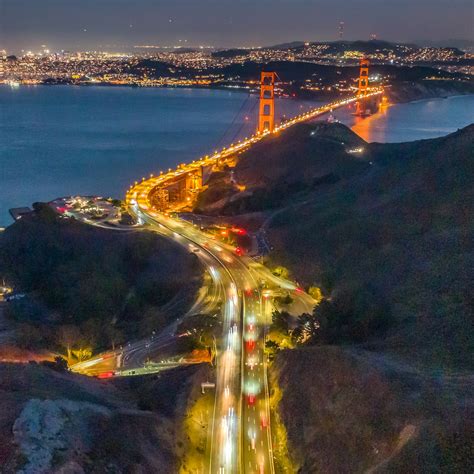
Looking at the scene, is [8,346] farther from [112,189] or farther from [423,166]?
[112,189]

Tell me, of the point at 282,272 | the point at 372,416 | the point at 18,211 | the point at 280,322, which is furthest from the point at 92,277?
the point at 18,211

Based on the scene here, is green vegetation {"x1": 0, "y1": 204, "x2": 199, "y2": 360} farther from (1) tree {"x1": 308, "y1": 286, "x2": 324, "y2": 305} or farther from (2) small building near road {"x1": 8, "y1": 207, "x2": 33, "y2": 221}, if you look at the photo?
(2) small building near road {"x1": 8, "y1": 207, "x2": 33, "y2": 221}

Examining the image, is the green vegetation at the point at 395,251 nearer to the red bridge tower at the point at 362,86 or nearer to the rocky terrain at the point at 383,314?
the rocky terrain at the point at 383,314

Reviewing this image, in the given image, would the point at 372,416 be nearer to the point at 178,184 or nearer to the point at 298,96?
the point at 178,184

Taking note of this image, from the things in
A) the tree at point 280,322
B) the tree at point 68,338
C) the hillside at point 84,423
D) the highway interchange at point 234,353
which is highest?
the hillside at point 84,423

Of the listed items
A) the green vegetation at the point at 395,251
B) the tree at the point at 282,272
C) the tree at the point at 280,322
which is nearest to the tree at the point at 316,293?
the green vegetation at the point at 395,251

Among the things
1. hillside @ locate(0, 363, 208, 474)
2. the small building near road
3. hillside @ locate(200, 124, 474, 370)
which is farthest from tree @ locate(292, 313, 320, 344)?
the small building near road

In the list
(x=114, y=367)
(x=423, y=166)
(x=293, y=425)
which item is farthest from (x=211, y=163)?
(x=293, y=425)
